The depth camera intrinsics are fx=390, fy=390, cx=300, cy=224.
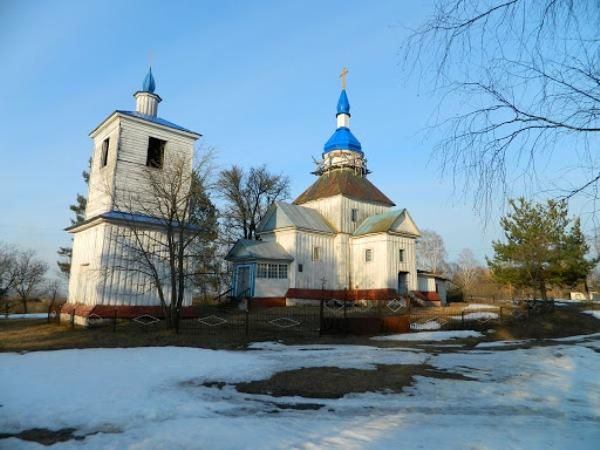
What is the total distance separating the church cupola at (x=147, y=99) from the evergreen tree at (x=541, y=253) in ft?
83.2

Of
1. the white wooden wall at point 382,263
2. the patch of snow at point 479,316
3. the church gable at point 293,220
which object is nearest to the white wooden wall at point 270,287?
the church gable at point 293,220

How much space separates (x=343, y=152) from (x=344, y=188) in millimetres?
4998

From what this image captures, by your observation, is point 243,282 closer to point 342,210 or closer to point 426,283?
point 342,210

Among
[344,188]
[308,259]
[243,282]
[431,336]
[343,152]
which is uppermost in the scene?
[343,152]

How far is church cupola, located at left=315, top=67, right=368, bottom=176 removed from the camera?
112 feet

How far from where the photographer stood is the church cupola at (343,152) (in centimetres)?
3422

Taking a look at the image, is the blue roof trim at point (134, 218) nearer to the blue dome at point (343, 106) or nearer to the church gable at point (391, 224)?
the church gable at point (391, 224)

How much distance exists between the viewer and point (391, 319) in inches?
653

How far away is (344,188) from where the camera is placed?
3083cm

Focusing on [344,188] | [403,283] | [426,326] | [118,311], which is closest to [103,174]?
[118,311]

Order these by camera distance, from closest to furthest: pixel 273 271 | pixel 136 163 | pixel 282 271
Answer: pixel 136 163 → pixel 273 271 → pixel 282 271

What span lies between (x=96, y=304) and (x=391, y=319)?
11973 millimetres

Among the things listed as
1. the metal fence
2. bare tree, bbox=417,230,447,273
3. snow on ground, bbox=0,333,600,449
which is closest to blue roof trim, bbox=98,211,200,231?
the metal fence

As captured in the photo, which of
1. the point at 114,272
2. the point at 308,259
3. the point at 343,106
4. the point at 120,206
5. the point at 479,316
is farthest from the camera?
the point at 343,106
